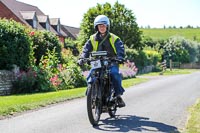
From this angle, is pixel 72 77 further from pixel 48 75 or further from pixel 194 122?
pixel 194 122

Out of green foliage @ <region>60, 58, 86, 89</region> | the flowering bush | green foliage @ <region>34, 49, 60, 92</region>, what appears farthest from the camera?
green foliage @ <region>60, 58, 86, 89</region>

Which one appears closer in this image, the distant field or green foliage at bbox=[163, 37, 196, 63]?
green foliage at bbox=[163, 37, 196, 63]

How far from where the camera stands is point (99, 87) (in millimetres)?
8789

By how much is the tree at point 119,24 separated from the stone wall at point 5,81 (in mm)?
45316

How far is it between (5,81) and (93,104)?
10.1 meters

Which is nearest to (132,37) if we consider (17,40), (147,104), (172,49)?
(172,49)

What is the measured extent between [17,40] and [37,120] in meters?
11.0

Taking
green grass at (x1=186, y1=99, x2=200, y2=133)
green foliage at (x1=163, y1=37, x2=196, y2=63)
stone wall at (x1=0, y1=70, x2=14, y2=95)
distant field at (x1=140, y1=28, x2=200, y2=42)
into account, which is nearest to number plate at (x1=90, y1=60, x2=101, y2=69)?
green grass at (x1=186, y1=99, x2=200, y2=133)

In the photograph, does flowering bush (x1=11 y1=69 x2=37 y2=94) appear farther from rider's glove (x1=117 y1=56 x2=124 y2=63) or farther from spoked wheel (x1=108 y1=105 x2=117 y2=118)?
rider's glove (x1=117 y1=56 x2=124 y2=63)

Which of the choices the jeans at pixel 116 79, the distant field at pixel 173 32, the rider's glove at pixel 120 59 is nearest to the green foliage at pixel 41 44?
the jeans at pixel 116 79

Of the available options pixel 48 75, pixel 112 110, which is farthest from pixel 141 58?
pixel 112 110

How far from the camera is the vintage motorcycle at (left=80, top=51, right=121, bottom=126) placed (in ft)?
28.1

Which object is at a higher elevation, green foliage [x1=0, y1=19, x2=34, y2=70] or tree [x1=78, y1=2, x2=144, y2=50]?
tree [x1=78, y1=2, x2=144, y2=50]

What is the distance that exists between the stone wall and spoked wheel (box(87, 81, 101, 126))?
9596 millimetres
